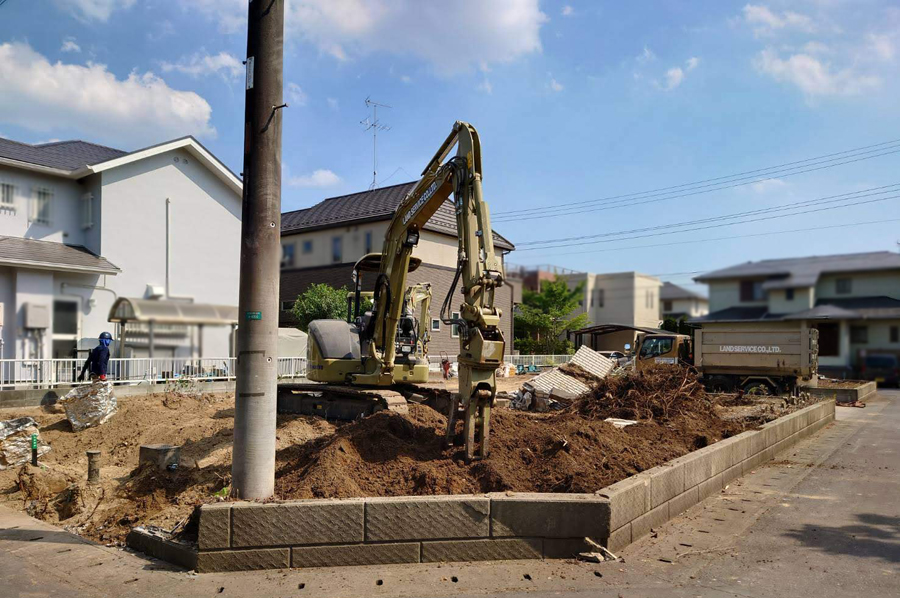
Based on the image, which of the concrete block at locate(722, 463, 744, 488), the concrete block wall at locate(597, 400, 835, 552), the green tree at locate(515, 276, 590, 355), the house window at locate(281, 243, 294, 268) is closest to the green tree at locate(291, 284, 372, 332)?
the concrete block wall at locate(597, 400, 835, 552)

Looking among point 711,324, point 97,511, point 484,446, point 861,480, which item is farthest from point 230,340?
point 861,480

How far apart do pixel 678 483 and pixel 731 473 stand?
2.23m

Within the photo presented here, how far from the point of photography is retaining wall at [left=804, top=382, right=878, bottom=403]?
70.2ft

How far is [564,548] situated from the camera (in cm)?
564

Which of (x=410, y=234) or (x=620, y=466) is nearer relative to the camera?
(x=620, y=466)

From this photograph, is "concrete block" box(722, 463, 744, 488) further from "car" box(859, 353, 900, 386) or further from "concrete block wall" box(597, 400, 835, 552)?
"car" box(859, 353, 900, 386)

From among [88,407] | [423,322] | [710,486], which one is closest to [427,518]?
[710,486]

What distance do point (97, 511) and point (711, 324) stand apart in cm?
707

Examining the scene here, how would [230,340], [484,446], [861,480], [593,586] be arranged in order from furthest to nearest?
1. [861,480]
2. [484,446]
3. [593,586]
4. [230,340]

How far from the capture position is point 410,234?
1116 cm

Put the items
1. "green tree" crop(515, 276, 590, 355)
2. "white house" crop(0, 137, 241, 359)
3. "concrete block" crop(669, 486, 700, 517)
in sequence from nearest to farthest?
1. "white house" crop(0, 137, 241, 359)
2. "concrete block" crop(669, 486, 700, 517)
3. "green tree" crop(515, 276, 590, 355)

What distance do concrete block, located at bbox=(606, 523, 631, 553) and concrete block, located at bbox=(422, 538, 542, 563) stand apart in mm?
659

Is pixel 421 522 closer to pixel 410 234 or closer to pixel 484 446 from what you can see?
pixel 484 446

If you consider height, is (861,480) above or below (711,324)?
below
